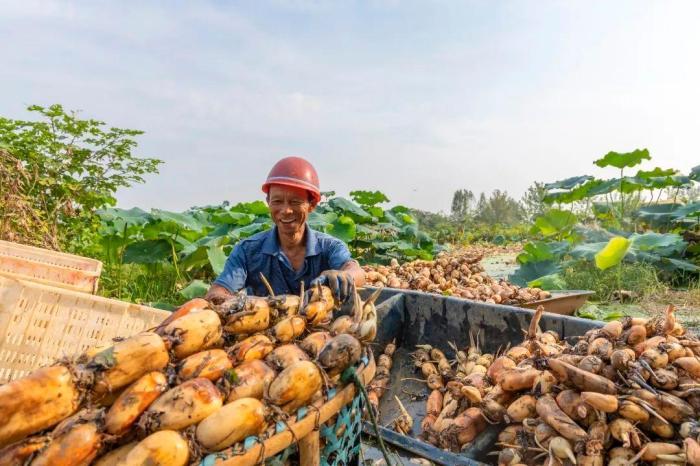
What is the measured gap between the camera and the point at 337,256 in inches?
136

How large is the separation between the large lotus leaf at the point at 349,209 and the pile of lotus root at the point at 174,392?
9.32 metres

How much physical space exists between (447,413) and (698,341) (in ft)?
4.39

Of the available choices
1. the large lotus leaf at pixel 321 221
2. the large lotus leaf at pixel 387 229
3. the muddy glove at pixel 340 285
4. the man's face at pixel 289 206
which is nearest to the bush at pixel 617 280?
the large lotus leaf at pixel 321 221

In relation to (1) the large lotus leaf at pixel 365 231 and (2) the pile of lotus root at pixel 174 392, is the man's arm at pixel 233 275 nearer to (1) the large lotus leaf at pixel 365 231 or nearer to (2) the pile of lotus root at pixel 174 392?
(2) the pile of lotus root at pixel 174 392

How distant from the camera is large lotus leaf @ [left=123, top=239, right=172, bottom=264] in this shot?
7.21 metres

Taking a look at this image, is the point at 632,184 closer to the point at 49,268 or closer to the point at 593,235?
the point at 593,235

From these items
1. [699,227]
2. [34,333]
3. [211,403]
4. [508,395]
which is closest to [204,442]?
[211,403]

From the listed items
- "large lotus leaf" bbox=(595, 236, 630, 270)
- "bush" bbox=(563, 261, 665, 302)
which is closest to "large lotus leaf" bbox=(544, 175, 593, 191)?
"bush" bbox=(563, 261, 665, 302)

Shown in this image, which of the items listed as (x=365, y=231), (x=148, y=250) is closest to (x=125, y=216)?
(x=148, y=250)

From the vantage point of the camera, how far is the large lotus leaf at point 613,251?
6.27 metres

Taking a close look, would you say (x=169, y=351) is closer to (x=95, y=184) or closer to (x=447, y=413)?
(x=447, y=413)

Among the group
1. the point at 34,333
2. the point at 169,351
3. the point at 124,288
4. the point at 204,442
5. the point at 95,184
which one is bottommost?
the point at 124,288

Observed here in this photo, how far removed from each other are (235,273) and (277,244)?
0.37 meters

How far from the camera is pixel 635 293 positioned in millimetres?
7203
